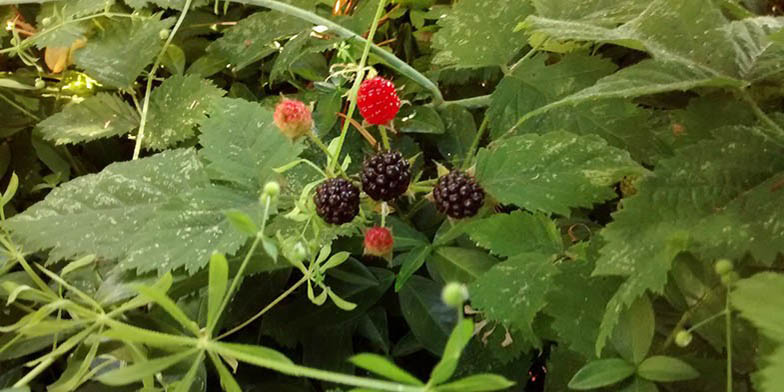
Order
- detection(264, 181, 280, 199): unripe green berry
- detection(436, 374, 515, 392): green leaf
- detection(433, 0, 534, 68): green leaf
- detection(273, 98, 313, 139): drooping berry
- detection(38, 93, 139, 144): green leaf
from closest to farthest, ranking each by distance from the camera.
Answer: detection(436, 374, 515, 392): green leaf, detection(264, 181, 280, 199): unripe green berry, detection(273, 98, 313, 139): drooping berry, detection(433, 0, 534, 68): green leaf, detection(38, 93, 139, 144): green leaf

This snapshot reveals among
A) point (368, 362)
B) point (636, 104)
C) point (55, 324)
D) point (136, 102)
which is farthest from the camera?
point (136, 102)

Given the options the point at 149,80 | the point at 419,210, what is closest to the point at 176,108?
the point at 149,80

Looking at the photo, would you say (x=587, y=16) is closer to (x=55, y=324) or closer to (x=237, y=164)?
(x=237, y=164)

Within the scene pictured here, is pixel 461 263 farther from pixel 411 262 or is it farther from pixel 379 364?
pixel 379 364

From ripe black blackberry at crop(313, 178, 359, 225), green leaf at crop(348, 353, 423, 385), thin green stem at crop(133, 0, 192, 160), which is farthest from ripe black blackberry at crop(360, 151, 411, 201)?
thin green stem at crop(133, 0, 192, 160)

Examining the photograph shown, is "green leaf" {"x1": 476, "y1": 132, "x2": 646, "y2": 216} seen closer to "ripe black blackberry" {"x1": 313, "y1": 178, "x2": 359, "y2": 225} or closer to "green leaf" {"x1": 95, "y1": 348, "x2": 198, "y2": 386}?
"ripe black blackberry" {"x1": 313, "y1": 178, "x2": 359, "y2": 225}

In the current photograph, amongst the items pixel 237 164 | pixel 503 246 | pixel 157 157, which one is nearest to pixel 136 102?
pixel 157 157
